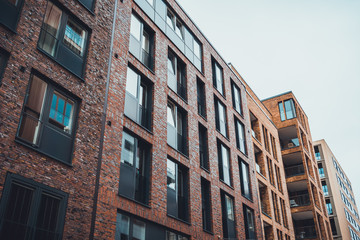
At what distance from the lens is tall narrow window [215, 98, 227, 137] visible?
2409cm

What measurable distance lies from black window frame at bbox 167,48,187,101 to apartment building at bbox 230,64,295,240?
34.1ft

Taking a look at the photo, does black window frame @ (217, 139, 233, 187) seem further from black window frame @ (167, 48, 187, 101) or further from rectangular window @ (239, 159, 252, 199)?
black window frame @ (167, 48, 187, 101)

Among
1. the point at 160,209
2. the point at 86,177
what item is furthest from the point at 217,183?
the point at 86,177

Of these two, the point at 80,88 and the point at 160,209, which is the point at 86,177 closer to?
the point at 80,88

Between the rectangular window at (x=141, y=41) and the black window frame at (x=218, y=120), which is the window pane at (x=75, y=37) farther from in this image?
the black window frame at (x=218, y=120)

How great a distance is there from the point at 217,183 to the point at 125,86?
846 cm

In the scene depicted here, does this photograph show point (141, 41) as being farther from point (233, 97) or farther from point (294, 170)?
point (294, 170)

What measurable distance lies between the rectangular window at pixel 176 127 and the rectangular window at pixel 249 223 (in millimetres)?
7444

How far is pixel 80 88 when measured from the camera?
44.0 feet

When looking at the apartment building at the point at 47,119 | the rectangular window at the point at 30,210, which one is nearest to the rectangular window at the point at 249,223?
the apartment building at the point at 47,119

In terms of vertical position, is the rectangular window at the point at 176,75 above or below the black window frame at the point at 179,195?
above

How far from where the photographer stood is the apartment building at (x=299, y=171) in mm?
36500

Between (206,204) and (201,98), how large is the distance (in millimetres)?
6857

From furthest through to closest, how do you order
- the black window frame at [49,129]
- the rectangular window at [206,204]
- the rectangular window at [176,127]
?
the rectangular window at [206,204], the rectangular window at [176,127], the black window frame at [49,129]
